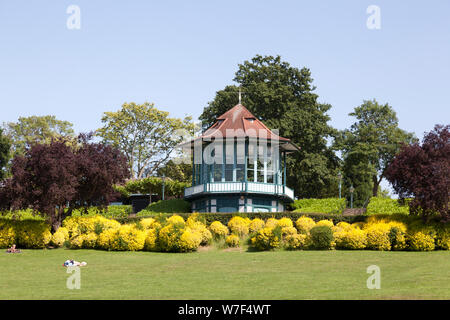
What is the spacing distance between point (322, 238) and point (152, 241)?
844 cm

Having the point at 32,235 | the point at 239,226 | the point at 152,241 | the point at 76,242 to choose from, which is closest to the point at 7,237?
the point at 32,235

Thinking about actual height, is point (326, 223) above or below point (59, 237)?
above

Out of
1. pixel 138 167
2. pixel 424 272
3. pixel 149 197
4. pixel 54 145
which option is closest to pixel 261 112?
pixel 149 197

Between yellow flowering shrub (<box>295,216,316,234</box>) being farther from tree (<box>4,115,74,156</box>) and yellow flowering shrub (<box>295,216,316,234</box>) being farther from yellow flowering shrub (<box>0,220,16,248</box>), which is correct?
tree (<box>4,115,74,156</box>)

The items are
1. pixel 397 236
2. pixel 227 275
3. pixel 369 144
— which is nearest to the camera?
pixel 227 275

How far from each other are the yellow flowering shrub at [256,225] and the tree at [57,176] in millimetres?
7762

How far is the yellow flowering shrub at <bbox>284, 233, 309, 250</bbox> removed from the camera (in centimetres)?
2919

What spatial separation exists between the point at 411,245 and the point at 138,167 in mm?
44579

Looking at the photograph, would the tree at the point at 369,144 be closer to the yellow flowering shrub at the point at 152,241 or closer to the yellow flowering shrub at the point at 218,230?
the yellow flowering shrub at the point at 218,230

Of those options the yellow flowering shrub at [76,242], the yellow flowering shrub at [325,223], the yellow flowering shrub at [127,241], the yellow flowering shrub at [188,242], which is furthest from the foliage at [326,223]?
the yellow flowering shrub at [76,242]

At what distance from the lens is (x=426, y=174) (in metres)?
28.7

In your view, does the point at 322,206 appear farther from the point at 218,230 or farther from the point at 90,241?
the point at 90,241
